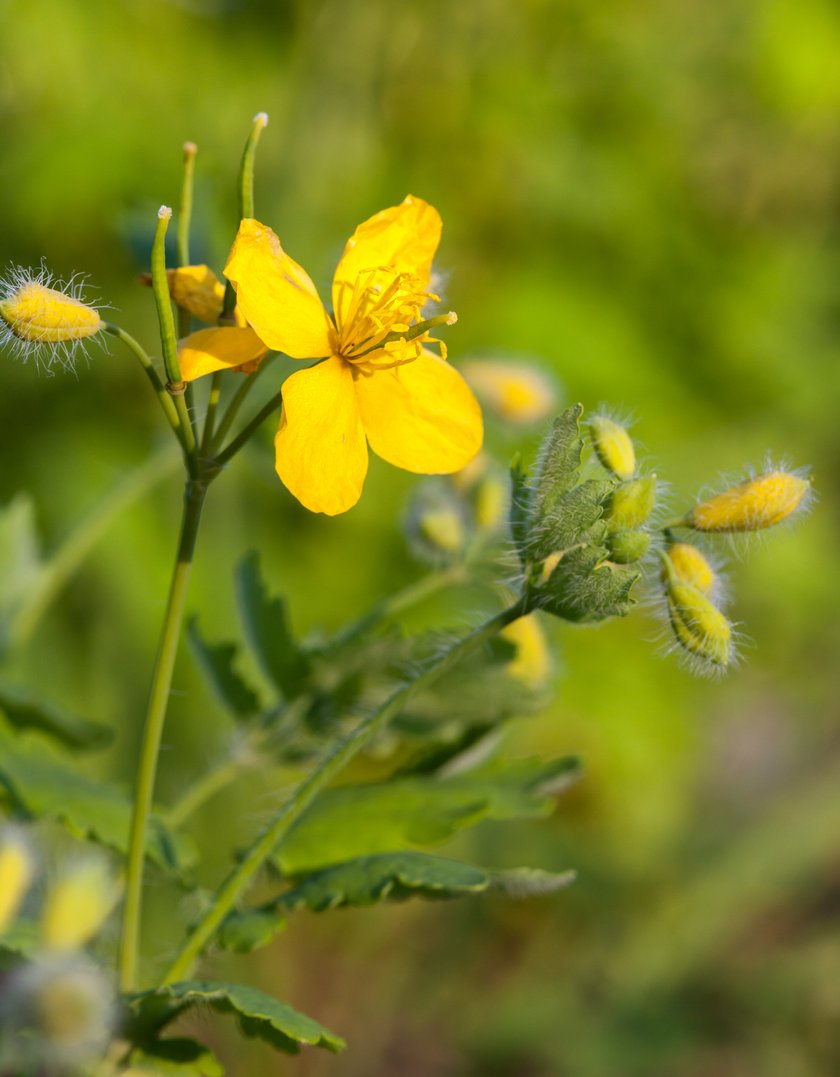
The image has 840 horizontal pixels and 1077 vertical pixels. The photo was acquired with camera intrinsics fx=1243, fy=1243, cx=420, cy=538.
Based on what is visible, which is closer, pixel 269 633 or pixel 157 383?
pixel 157 383

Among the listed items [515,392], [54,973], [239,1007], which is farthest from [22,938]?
[515,392]

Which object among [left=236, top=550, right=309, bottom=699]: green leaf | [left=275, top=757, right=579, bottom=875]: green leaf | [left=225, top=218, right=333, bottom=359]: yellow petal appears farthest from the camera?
[left=236, top=550, right=309, bottom=699]: green leaf

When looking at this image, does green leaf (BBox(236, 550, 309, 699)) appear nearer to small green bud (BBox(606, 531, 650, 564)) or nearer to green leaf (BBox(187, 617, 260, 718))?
green leaf (BBox(187, 617, 260, 718))

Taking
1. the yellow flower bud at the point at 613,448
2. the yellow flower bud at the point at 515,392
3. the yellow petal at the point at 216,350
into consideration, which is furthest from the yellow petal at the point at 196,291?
the yellow flower bud at the point at 515,392

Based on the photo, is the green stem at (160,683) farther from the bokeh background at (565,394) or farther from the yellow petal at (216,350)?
the bokeh background at (565,394)

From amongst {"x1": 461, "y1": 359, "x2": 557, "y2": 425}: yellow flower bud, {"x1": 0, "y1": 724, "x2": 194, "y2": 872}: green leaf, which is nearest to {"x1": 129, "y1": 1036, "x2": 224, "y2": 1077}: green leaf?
{"x1": 0, "y1": 724, "x2": 194, "y2": 872}: green leaf

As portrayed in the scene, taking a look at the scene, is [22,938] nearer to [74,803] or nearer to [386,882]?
[74,803]
